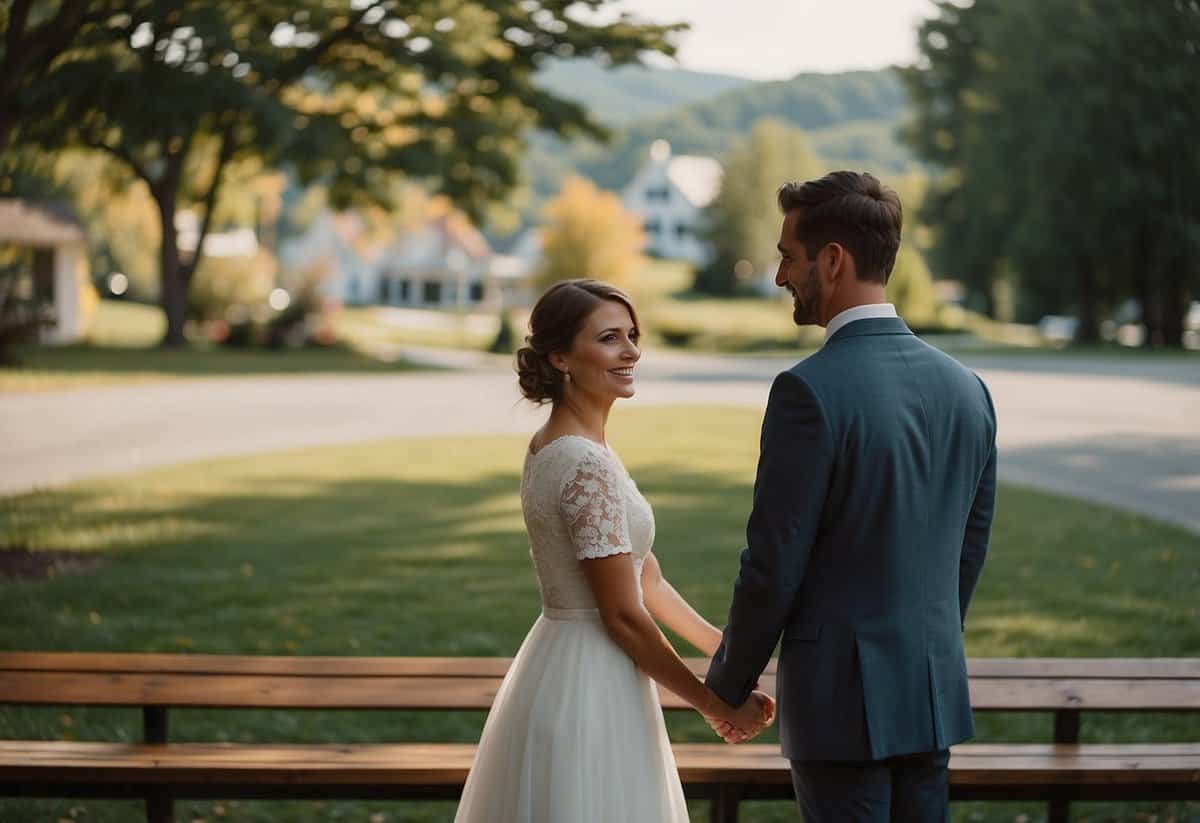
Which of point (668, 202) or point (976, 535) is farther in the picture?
point (668, 202)

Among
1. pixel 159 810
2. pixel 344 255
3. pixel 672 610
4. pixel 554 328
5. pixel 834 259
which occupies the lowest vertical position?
pixel 159 810

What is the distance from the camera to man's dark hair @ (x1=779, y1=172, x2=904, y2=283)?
9.54 feet

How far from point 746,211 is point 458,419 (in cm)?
6830

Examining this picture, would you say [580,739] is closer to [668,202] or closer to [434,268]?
[434,268]

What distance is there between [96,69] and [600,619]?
9577 mm

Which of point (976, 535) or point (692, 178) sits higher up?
point (692, 178)

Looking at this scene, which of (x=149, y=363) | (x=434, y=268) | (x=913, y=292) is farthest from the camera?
(x=434, y=268)

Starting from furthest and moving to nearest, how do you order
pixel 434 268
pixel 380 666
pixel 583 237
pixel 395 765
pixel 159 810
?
pixel 434 268, pixel 583 237, pixel 380 666, pixel 159 810, pixel 395 765

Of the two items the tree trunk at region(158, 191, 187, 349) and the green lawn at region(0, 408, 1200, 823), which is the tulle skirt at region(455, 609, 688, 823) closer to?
the green lawn at region(0, 408, 1200, 823)

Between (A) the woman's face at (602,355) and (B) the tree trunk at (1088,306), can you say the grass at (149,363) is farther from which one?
(B) the tree trunk at (1088,306)

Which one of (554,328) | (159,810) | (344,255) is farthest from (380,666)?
(344,255)

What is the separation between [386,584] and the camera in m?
9.67

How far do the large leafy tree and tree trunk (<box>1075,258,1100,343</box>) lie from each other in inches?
2.9

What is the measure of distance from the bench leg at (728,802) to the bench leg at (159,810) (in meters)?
1.99
